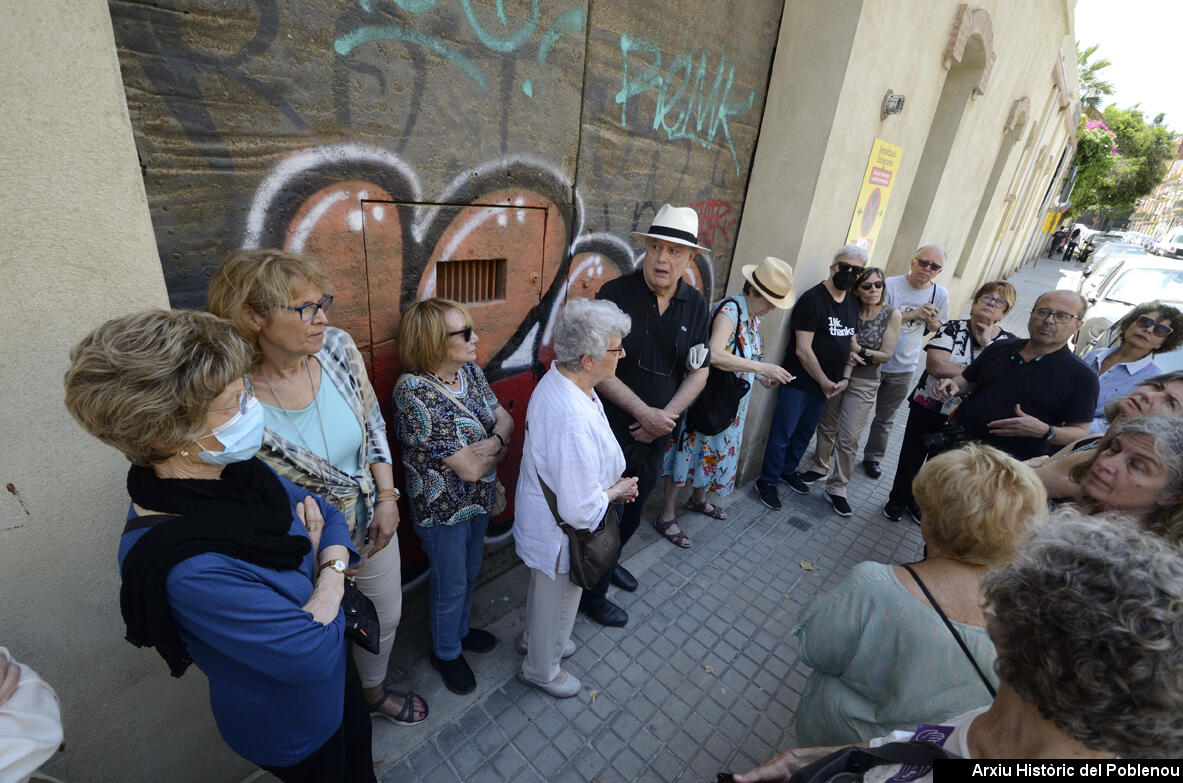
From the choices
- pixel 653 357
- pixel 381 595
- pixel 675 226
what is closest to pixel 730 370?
pixel 653 357

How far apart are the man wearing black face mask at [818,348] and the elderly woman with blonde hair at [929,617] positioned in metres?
2.33

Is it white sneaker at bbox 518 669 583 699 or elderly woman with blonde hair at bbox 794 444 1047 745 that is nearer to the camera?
elderly woman with blonde hair at bbox 794 444 1047 745

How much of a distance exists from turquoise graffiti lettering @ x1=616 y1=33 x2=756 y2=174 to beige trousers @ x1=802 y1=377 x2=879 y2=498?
2.21m

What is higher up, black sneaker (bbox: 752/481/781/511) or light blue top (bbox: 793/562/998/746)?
light blue top (bbox: 793/562/998/746)

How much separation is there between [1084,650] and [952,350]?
3.67 m

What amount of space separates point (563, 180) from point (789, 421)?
271 cm

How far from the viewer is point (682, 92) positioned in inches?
126

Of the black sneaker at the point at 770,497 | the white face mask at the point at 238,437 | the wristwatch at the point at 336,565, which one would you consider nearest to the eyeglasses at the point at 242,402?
the white face mask at the point at 238,437

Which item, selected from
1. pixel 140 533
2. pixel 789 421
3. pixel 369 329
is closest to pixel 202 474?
pixel 140 533

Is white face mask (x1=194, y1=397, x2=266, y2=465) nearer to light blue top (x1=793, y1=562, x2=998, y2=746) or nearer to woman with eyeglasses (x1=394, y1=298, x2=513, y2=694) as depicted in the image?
woman with eyeglasses (x1=394, y1=298, x2=513, y2=694)

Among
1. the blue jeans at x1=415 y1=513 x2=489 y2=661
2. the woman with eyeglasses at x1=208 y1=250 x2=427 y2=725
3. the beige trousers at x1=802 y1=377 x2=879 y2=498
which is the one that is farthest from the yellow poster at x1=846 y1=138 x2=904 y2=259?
the woman with eyeglasses at x1=208 y1=250 x2=427 y2=725

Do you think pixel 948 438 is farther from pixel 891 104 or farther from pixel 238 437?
pixel 238 437

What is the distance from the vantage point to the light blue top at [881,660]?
52.6 inches

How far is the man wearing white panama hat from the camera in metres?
2.75
